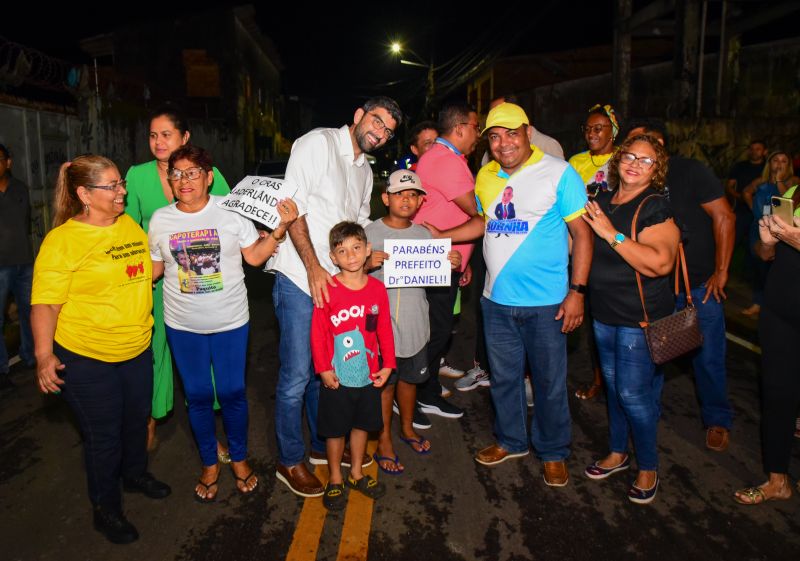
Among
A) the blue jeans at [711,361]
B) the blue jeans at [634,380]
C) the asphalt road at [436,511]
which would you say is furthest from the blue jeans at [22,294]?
the blue jeans at [711,361]

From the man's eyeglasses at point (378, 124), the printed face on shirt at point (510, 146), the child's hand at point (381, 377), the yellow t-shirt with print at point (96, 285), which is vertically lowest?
the child's hand at point (381, 377)

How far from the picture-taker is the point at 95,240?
3211 millimetres

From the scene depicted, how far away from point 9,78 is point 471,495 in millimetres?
9903

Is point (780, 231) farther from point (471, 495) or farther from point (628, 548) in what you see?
point (471, 495)

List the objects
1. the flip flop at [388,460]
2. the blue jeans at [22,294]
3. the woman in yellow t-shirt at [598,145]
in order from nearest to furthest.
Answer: the flip flop at [388,460] < the woman in yellow t-shirt at [598,145] < the blue jeans at [22,294]

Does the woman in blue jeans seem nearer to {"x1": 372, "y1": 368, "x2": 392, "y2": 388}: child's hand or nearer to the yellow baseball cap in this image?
the yellow baseball cap

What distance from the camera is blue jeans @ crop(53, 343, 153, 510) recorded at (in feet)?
10.7

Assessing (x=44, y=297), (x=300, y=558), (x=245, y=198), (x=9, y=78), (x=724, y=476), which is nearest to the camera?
(x=44, y=297)

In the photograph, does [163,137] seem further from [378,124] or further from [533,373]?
[533,373]

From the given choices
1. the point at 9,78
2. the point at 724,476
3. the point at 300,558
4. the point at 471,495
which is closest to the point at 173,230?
the point at 300,558

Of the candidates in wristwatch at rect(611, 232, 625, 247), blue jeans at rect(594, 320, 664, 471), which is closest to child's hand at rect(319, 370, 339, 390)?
blue jeans at rect(594, 320, 664, 471)

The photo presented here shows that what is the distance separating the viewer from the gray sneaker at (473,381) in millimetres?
5836

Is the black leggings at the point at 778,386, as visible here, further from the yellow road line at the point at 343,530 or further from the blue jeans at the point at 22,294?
the blue jeans at the point at 22,294

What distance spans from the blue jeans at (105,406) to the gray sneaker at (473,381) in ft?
10.2
